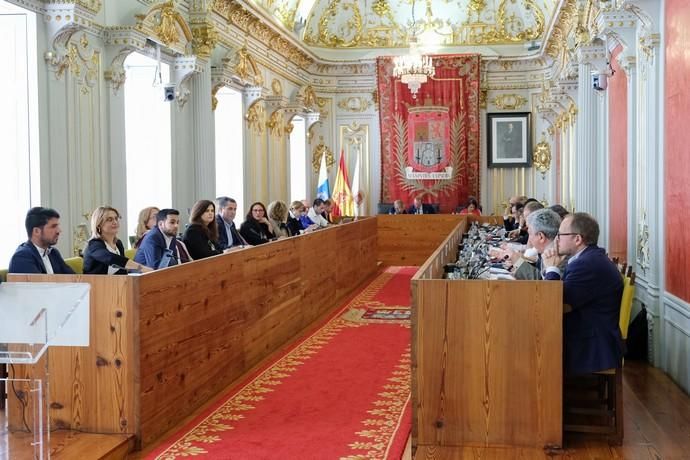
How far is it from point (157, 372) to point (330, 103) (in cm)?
1455

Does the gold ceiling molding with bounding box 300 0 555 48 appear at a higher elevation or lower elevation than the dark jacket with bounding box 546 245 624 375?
higher

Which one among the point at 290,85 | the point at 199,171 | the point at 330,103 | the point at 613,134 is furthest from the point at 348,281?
the point at 330,103

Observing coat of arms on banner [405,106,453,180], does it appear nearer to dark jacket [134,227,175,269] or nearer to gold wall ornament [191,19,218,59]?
gold wall ornament [191,19,218,59]

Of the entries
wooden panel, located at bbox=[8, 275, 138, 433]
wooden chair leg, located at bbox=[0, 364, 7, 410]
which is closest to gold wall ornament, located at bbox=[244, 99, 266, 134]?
wooden chair leg, located at bbox=[0, 364, 7, 410]

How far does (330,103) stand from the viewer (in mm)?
18766

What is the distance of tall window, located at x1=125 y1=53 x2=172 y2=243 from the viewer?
998 cm

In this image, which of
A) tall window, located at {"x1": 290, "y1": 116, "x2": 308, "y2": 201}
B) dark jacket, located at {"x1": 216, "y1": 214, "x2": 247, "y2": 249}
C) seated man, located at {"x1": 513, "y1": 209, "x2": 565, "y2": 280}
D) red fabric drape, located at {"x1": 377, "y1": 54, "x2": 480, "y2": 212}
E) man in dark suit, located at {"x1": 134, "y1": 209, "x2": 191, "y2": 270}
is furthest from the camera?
red fabric drape, located at {"x1": 377, "y1": 54, "x2": 480, "y2": 212}

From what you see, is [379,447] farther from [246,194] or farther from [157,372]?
[246,194]

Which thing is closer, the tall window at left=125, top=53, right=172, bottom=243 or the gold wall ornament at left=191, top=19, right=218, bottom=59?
the tall window at left=125, top=53, right=172, bottom=243

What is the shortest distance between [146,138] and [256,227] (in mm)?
2032

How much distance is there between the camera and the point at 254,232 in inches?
369

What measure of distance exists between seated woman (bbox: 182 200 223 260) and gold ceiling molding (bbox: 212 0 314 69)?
5385 millimetres

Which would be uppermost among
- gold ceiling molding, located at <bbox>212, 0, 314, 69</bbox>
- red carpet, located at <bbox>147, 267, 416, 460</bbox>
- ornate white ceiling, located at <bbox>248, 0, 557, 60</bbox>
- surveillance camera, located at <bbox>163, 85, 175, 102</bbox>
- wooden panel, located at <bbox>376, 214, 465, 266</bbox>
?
ornate white ceiling, located at <bbox>248, 0, 557, 60</bbox>

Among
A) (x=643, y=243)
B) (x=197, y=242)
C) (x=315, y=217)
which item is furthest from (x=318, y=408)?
(x=315, y=217)
